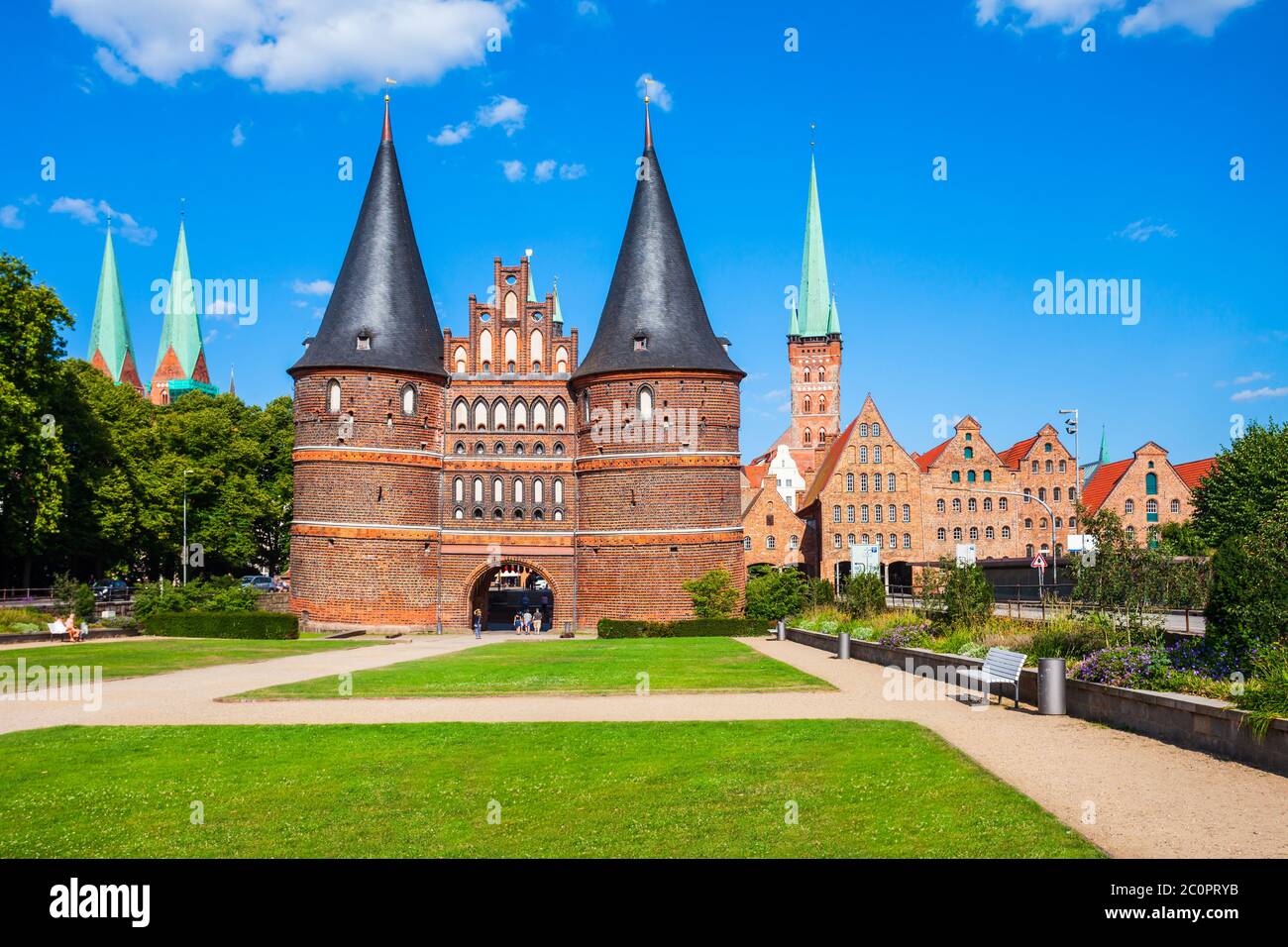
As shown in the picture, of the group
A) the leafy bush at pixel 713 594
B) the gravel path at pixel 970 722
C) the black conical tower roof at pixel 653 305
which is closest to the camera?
the gravel path at pixel 970 722

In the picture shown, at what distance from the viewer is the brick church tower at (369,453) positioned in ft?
151

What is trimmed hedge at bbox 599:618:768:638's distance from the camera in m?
42.2

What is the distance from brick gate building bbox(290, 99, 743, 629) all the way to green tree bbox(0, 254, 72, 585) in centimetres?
928

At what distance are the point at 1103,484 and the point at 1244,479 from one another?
993 inches

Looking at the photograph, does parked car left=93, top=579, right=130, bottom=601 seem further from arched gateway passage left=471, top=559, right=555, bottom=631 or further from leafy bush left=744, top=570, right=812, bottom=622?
leafy bush left=744, top=570, right=812, bottom=622

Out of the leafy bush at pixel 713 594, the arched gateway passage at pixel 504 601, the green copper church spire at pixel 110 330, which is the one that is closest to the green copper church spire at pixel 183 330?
the green copper church spire at pixel 110 330

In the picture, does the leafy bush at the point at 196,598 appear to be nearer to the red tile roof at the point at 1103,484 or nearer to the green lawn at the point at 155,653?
the green lawn at the point at 155,653

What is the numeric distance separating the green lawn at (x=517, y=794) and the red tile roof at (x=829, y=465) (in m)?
55.9

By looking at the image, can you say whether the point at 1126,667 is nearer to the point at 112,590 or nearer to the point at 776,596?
the point at 776,596

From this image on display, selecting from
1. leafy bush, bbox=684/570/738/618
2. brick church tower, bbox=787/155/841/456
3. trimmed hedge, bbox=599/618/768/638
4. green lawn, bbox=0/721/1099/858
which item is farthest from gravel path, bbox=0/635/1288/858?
brick church tower, bbox=787/155/841/456

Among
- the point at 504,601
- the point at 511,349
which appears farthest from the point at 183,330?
the point at 511,349

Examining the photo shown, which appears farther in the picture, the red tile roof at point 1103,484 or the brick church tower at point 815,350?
the brick church tower at point 815,350
